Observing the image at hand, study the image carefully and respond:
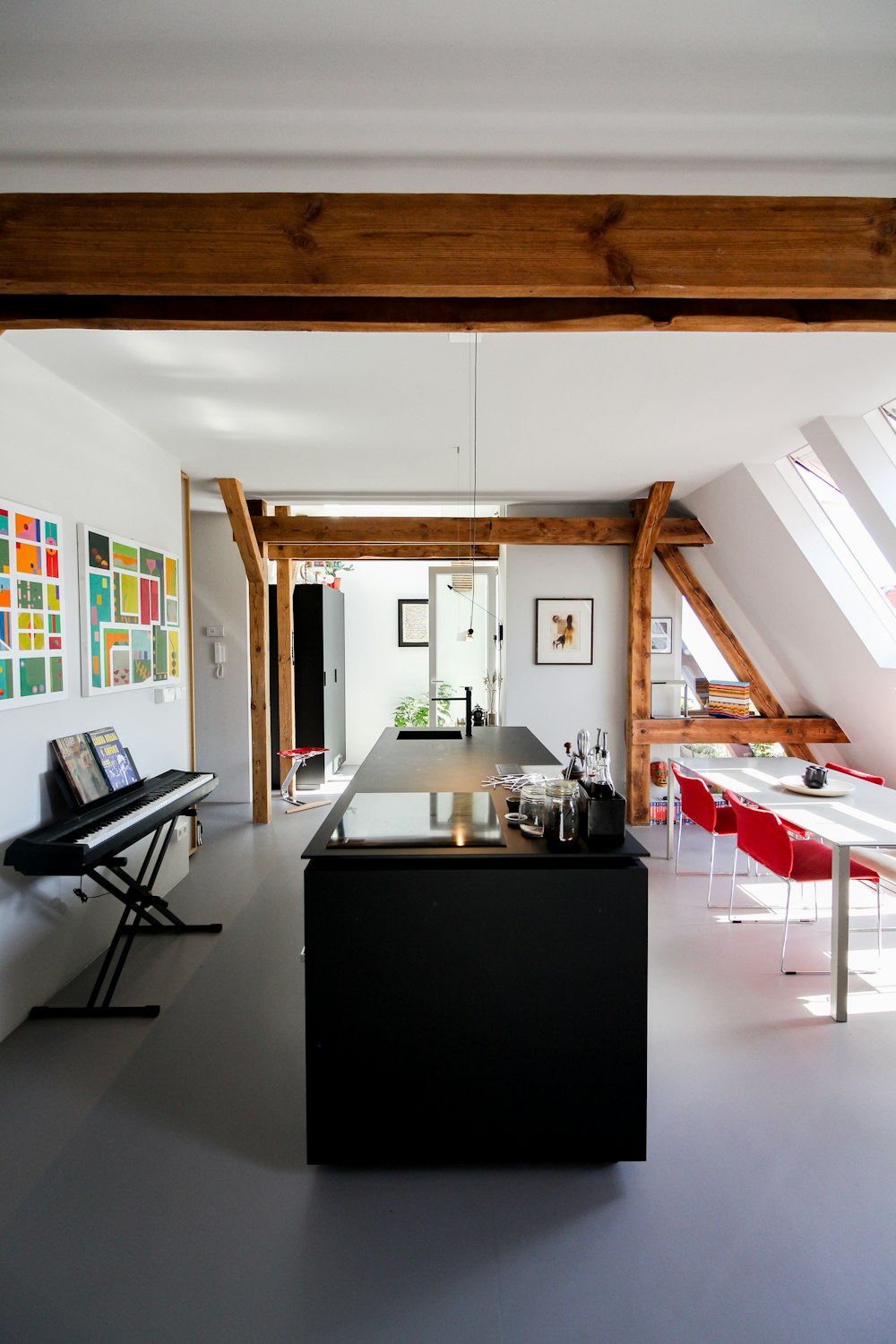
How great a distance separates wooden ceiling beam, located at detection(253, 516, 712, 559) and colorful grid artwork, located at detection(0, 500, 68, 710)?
296 centimetres

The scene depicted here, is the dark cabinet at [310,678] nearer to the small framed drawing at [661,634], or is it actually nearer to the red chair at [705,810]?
the small framed drawing at [661,634]

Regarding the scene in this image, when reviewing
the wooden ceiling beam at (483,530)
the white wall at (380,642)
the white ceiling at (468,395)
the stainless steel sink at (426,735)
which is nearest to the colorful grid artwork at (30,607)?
the white ceiling at (468,395)

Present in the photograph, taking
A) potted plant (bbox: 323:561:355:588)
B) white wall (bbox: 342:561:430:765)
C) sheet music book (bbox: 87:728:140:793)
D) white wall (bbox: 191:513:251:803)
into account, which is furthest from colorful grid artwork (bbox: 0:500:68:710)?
white wall (bbox: 342:561:430:765)

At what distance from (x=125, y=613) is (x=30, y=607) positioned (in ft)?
2.98

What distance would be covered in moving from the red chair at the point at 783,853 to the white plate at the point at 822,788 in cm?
29

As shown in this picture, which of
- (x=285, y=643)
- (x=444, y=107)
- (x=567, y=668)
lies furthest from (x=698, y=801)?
(x=285, y=643)

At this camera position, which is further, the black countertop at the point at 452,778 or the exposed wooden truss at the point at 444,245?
the black countertop at the point at 452,778

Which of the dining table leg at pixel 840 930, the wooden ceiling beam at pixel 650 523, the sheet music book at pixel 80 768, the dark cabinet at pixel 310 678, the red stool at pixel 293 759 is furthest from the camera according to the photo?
the dark cabinet at pixel 310 678

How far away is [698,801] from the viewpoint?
4.56 metres

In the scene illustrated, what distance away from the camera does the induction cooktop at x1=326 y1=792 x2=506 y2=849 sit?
231cm

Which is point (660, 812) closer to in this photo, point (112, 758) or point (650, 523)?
point (650, 523)

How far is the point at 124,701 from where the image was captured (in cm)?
399

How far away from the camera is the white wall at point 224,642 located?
22.4 ft

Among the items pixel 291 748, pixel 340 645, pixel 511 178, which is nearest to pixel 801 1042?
pixel 511 178
